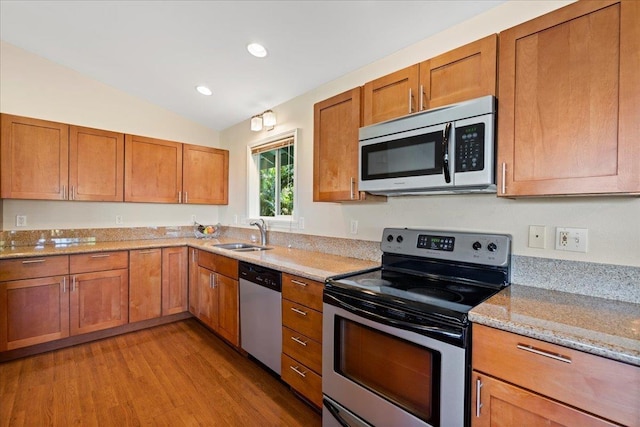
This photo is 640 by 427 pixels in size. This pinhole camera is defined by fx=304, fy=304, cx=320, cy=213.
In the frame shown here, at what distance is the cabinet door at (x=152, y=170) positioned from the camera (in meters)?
3.28

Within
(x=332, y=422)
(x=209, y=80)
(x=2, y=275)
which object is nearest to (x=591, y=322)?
(x=332, y=422)

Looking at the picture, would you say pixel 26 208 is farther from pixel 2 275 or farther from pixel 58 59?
pixel 58 59

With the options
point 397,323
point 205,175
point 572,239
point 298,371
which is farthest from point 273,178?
point 572,239

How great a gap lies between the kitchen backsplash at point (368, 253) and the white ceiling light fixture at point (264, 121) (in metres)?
1.12

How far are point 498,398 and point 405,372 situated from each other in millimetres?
360

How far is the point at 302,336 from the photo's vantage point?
1.89 metres

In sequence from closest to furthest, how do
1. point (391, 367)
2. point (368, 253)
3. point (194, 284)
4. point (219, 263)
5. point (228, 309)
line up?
point (391, 367)
point (368, 253)
point (228, 309)
point (219, 263)
point (194, 284)

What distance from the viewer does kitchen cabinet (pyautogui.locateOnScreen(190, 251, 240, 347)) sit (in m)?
2.57

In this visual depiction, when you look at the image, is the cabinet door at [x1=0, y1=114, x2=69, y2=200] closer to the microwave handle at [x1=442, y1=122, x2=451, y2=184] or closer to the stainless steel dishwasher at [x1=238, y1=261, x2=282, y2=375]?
the stainless steel dishwasher at [x1=238, y1=261, x2=282, y2=375]

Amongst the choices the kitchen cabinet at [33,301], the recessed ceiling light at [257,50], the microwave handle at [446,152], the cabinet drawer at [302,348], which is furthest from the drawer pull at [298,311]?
the kitchen cabinet at [33,301]

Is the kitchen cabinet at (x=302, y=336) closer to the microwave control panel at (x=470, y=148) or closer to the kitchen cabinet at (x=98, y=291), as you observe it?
the microwave control panel at (x=470, y=148)

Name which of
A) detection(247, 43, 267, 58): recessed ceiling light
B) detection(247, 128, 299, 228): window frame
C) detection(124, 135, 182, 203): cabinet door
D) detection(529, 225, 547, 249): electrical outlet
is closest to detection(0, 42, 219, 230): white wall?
detection(124, 135, 182, 203): cabinet door

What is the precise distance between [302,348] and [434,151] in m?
1.39

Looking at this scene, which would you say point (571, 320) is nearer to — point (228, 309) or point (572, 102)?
point (572, 102)
